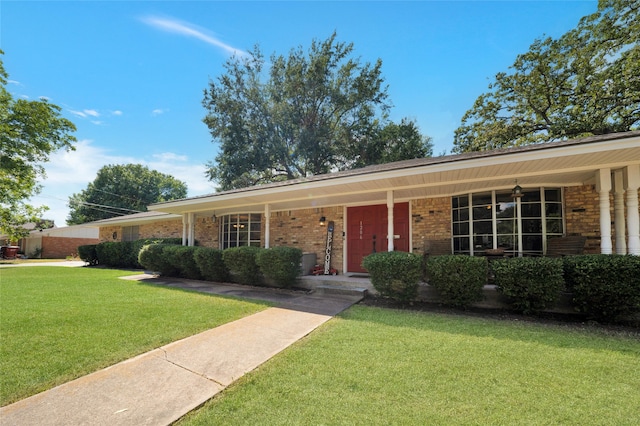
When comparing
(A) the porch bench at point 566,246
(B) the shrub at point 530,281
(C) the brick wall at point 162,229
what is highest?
(C) the brick wall at point 162,229

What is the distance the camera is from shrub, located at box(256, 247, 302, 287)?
24.9 feet

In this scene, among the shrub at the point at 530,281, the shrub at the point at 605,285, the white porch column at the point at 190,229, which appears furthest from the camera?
the white porch column at the point at 190,229

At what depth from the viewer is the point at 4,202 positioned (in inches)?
703

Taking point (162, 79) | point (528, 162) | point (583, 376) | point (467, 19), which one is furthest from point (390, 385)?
point (162, 79)

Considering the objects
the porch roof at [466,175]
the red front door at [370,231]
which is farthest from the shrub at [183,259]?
the red front door at [370,231]

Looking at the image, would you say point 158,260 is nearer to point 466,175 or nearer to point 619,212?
point 466,175

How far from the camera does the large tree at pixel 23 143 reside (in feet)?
51.0

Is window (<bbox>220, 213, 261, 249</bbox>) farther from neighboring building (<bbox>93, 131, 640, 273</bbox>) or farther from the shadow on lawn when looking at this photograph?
the shadow on lawn

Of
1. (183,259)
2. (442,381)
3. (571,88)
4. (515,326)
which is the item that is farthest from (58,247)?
(571,88)

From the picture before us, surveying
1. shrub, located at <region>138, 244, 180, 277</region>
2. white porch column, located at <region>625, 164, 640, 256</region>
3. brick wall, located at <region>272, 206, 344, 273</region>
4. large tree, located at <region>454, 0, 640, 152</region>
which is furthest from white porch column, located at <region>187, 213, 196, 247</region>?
large tree, located at <region>454, 0, 640, 152</region>

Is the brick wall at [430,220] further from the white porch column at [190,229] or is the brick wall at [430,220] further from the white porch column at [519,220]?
the white porch column at [190,229]

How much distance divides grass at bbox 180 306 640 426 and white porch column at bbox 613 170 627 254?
2282 mm

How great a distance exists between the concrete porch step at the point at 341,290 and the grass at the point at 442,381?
254 cm

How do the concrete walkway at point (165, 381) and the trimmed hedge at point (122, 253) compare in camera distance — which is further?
the trimmed hedge at point (122, 253)
